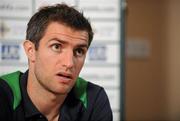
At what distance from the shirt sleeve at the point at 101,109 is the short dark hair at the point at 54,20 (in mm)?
201

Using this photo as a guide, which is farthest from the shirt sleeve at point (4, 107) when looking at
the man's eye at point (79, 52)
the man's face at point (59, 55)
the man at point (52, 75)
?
the man's eye at point (79, 52)

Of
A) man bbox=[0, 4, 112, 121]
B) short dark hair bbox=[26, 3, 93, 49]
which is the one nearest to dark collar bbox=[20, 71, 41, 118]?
man bbox=[0, 4, 112, 121]

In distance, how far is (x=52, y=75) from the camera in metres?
0.81

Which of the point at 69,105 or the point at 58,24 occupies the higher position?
the point at 58,24

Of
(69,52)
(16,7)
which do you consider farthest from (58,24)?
(16,7)

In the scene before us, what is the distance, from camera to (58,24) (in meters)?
0.82

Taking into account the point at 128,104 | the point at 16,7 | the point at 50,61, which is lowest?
the point at 128,104

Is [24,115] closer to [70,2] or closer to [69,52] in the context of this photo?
[69,52]

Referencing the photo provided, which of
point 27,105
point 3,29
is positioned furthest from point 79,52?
point 3,29

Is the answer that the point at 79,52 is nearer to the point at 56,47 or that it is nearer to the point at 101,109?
the point at 56,47

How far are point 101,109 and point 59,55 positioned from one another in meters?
0.24

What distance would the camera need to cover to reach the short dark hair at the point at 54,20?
82 cm

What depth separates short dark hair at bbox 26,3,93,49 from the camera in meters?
0.82

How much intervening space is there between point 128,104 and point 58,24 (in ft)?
4.11
